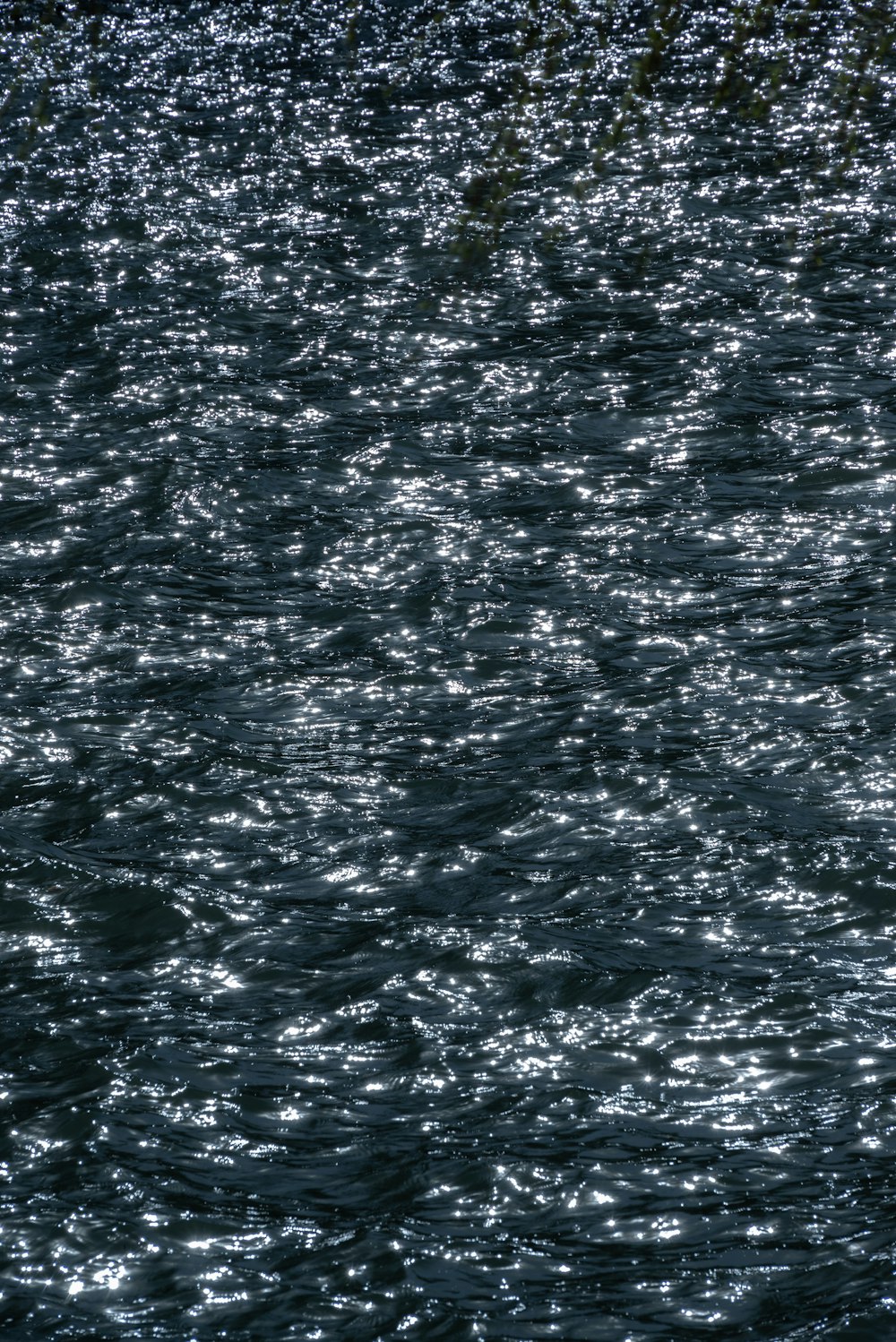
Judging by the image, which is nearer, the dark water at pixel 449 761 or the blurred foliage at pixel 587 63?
the dark water at pixel 449 761

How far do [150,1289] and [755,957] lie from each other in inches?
105

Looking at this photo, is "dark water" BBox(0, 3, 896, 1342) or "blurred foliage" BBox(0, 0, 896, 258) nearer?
"dark water" BBox(0, 3, 896, 1342)

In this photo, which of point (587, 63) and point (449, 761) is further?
point (587, 63)

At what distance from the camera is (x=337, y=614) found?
936 centimetres

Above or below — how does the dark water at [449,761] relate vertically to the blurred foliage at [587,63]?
below

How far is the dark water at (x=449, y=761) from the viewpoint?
5391 mm

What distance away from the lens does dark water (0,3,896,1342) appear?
17.7ft

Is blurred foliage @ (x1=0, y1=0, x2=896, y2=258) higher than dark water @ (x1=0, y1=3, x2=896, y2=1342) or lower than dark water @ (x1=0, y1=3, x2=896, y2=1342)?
higher

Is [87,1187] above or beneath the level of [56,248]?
beneath

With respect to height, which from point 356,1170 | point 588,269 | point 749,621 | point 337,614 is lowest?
point 356,1170

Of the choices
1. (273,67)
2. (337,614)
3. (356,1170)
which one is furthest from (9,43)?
(356,1170)

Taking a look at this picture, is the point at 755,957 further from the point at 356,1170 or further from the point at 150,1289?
the point at 150,1289

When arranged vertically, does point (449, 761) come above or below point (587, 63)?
below

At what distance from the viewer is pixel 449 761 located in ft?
26.2
